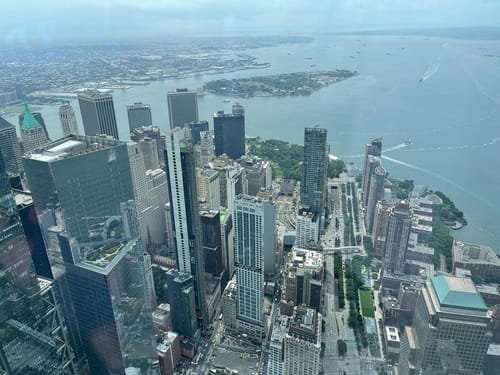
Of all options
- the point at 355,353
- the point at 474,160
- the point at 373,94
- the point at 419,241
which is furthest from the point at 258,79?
the point at 355,353

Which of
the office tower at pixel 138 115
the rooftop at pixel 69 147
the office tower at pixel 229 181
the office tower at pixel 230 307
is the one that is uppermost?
the rooftop at pixel 69 147

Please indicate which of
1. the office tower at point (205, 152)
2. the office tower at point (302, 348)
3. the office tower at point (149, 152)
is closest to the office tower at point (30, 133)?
the office tower at point (149, 152)

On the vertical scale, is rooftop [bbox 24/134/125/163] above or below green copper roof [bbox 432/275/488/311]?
above

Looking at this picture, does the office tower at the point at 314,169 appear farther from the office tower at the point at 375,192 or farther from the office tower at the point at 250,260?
the office tower at the point at 250,260

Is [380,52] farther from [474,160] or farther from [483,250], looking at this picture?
[483,250]

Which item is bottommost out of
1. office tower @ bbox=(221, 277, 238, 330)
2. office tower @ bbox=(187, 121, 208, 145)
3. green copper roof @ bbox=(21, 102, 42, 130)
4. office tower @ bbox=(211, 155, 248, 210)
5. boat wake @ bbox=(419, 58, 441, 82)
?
office tower @ bbox=(221, 277, 238, 330)

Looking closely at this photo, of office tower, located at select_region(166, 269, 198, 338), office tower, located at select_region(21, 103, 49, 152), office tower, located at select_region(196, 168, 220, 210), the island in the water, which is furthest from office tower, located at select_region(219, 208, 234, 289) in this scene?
the island in the water

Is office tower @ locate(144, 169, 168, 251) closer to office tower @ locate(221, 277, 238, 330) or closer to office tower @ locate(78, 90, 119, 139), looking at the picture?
office tower @ locate(221, 277, 238, 330)

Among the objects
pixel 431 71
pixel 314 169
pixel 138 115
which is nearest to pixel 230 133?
pixel 138 115
